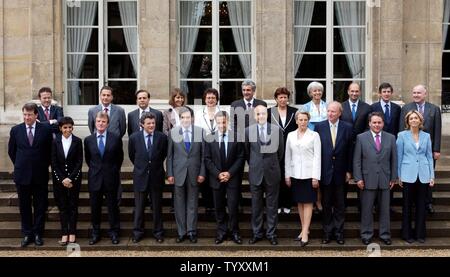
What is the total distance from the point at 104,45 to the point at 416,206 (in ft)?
26.1

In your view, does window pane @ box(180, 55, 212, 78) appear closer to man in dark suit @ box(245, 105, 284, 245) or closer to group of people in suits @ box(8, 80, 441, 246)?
group of people in suits @ box(8, 80, 441, 246)

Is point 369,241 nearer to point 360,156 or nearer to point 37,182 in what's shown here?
point 360,156

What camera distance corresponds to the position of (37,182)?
734 centimetres

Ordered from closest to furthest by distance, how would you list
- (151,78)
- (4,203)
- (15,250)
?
(15,250), (4,203), (151,78)

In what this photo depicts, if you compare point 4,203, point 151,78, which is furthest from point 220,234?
point 151,78

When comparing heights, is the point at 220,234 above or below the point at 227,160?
below

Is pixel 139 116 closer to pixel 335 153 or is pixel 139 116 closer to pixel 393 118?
pixel 335 153

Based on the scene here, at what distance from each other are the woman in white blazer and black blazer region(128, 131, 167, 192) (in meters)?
1.55

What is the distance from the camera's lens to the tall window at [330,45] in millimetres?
13016

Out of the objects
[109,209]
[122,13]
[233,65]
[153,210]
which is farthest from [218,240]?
[122,13]

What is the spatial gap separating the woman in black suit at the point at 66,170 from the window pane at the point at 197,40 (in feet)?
19.7

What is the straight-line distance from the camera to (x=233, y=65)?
12977 mm

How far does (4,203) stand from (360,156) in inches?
192

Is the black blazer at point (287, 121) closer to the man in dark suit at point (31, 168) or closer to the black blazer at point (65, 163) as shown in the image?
the black blazer at point (65, 163)
